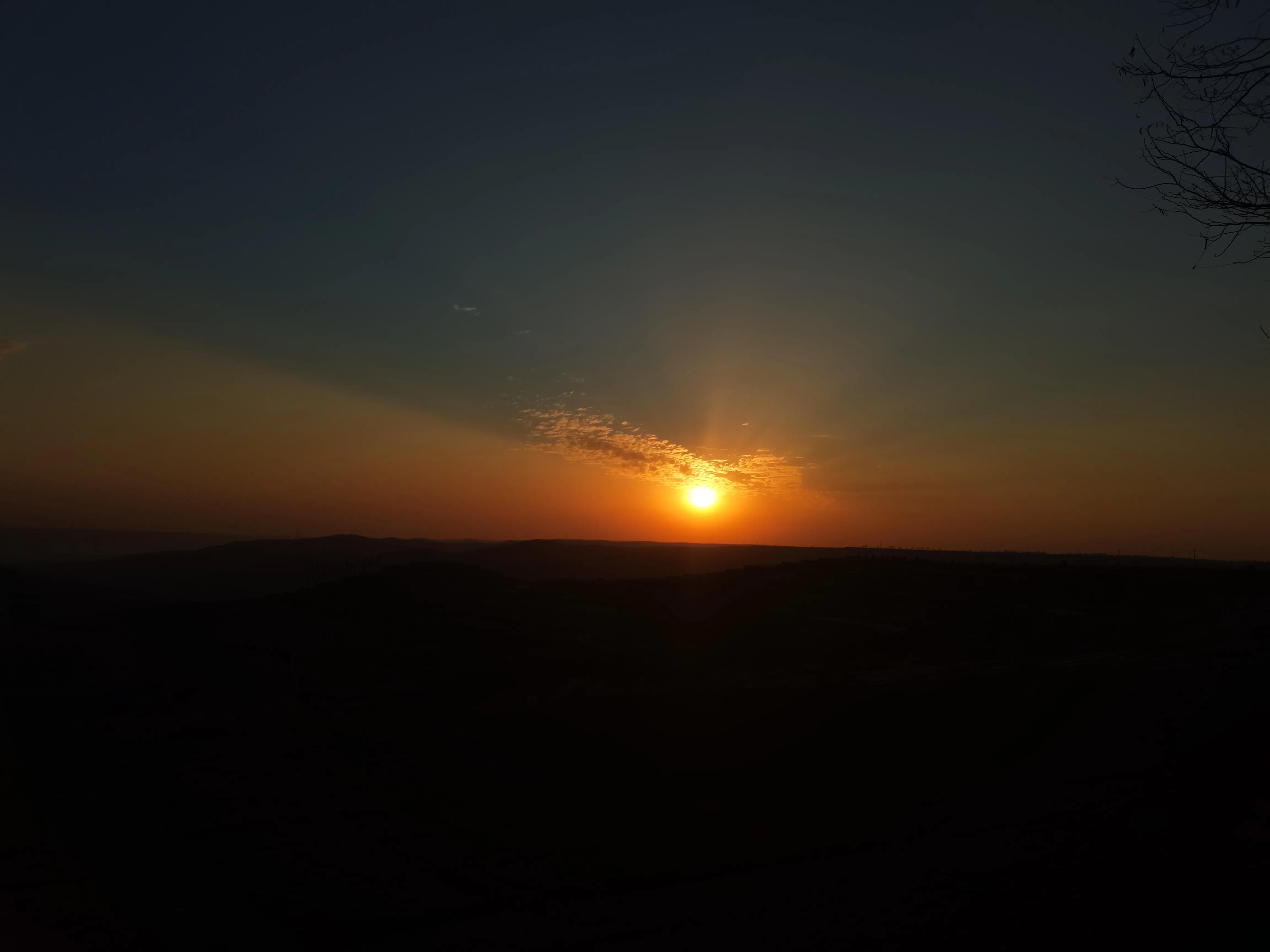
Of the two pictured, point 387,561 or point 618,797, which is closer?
point 618,797

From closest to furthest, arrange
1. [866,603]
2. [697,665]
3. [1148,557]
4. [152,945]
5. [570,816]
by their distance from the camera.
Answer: [152,945] → [570,816] → [697,665] → [866,603] → [1148,557]

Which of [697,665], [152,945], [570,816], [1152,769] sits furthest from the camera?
[697,665]

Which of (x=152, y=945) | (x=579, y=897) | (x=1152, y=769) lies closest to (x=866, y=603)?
(x=1152, y=769)

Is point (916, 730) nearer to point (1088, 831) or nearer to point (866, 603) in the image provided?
point (1088, 831)

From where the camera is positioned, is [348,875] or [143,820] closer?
[348,875]

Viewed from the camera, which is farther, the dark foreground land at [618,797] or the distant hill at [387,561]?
the distant hill at [387,561]

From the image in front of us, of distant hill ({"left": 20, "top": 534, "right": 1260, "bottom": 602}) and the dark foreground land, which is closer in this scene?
the dark foreground land

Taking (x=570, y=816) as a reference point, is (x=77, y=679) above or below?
above

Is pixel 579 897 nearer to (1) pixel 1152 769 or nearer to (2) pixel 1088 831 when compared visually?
(2) pixel 1088 831
